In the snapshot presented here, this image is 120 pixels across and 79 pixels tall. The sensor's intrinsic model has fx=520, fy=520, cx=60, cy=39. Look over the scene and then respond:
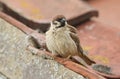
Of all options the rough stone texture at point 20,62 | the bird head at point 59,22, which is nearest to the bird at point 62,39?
the bird head at point 59,22


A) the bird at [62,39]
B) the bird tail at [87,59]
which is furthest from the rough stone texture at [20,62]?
the bird tail at [87,59]

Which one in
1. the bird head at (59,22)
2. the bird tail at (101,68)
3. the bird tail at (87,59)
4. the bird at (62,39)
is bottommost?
the bird tail at (101,68)

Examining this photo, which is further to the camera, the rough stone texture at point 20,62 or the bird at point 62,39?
the bird at point 62,39

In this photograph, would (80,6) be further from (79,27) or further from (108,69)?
(108,69)

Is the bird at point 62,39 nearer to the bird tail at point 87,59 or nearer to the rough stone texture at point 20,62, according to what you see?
the bird tail at point 87,59

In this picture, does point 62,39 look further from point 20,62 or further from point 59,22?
point 20,62

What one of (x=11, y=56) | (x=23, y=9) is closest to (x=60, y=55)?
(x=11, y=56)

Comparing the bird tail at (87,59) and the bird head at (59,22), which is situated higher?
the bird head at (59,22)

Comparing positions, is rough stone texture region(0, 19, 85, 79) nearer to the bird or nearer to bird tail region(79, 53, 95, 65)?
the bird
